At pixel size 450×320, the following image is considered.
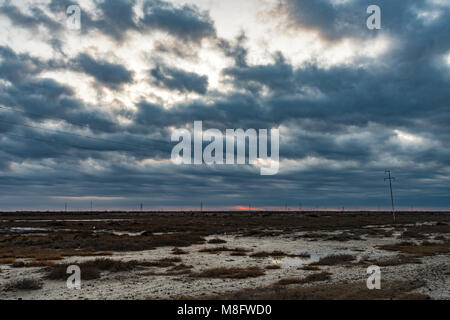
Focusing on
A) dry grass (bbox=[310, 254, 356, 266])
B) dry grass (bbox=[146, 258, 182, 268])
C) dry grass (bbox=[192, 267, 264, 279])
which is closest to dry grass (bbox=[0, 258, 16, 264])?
dry grass (bbox=[146, 258, 182, 268])

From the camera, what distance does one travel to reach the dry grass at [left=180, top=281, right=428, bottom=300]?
573 inches

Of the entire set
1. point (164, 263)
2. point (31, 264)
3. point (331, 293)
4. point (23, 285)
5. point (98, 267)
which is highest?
Answer: point (331, 293)

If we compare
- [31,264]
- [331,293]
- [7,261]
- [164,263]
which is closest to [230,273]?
[164,263]

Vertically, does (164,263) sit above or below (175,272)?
below

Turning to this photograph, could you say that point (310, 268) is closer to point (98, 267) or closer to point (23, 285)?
point (98, 267)

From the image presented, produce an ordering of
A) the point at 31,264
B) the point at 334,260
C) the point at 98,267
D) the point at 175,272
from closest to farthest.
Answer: the point at 175,272 < the point at 98,267 < the point at 31,264 < the point at 334,260

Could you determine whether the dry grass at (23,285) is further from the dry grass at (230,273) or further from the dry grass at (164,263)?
the dry grass at (230,273)

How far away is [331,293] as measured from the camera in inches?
605

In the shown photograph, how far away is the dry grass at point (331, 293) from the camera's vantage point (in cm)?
1455

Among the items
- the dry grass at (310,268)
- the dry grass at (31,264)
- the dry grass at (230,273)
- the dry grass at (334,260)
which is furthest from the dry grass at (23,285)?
the dry grass at (334,260)
